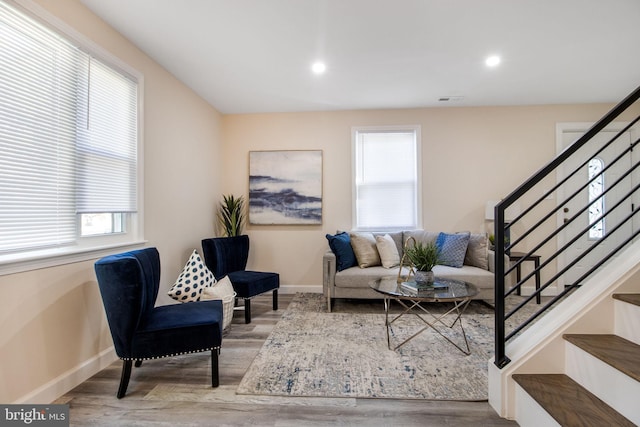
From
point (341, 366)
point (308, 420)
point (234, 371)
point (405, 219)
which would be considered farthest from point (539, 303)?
point (234, 371)

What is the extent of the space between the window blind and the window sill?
3033 mm

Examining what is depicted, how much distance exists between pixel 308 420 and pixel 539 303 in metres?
3.54

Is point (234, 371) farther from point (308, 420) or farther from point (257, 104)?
point (257, 104)

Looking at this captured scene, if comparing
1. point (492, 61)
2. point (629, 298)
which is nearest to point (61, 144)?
point (629, 298)

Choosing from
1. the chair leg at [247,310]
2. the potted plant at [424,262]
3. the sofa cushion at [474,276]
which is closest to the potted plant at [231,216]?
the chair leg at [247,310]

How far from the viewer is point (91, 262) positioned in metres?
2.16

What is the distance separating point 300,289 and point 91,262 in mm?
2695

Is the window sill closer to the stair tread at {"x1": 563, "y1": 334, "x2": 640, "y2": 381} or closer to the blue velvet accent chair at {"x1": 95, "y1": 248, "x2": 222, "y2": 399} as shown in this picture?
the blue velvet accent chair at {"x1": 95, "y1": 248, "x2": 222, "y2": 399}

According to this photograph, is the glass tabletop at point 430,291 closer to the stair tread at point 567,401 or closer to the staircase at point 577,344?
the staircase at point 577,344

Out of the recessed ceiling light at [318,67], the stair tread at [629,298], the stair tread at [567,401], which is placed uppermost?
the recessed ceiling light at [318,67]

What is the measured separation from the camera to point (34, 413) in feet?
5.48

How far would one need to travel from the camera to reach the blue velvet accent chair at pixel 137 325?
6.05 feet

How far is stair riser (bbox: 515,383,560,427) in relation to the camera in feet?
4.25

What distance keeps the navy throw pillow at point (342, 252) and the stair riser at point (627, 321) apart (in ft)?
8.08
